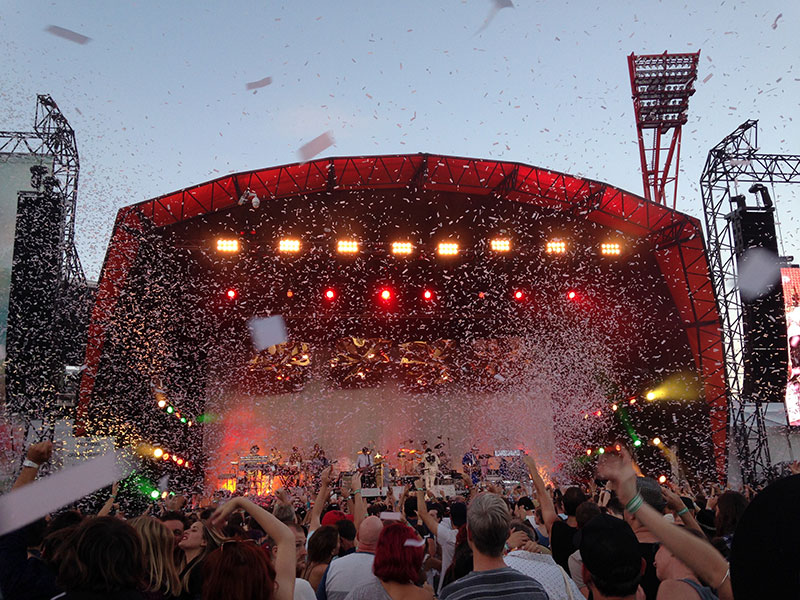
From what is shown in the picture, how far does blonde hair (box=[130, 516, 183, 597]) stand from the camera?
2508mm

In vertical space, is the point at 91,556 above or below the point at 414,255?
below

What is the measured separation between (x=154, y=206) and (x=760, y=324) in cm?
1218

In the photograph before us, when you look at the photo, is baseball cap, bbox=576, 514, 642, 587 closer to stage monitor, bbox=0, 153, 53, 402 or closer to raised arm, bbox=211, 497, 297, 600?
raised arm, bbox=211, 497, 297, 600

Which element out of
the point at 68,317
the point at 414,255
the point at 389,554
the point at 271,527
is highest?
the point at 414,255

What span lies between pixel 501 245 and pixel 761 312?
5308 millimetres

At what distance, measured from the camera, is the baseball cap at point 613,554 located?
6.66 ft

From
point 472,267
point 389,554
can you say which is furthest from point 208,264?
point 389,554

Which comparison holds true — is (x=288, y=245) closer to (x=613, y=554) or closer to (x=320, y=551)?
(x=320, y=551)

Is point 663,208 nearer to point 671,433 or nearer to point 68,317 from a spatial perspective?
point 671,433

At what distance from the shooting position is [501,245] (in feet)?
47.1

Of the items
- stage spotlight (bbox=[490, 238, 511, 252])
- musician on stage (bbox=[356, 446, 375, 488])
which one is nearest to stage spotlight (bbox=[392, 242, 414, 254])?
stage spotlight (bbox=[490, 238, 511, 252])

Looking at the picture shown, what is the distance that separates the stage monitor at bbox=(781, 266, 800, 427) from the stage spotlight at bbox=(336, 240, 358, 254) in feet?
28.3

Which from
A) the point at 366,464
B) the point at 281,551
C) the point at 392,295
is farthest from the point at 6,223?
the point at 281,551

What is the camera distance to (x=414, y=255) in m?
14.4
